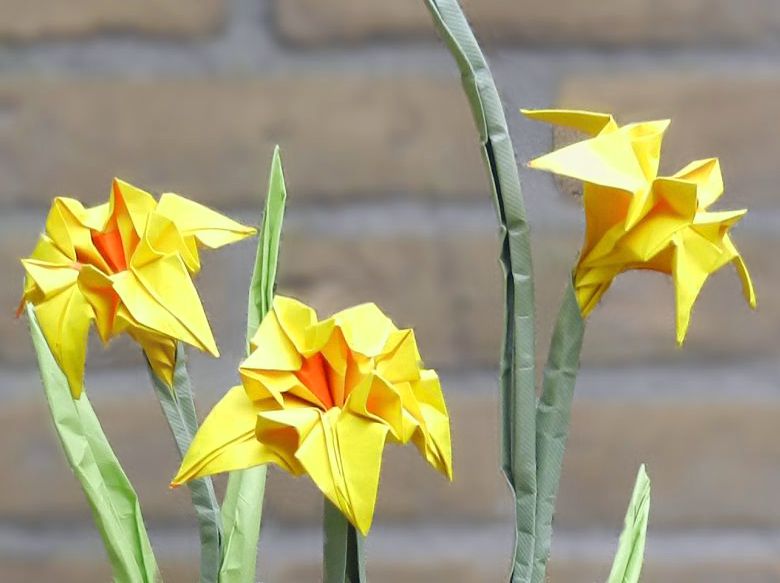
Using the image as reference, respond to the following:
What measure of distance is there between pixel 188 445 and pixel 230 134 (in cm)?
17

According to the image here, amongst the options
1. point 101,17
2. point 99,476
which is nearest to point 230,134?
point 101,17

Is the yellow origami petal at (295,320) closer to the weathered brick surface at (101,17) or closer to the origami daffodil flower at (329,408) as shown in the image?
the origami daffodil flower at (329,408)

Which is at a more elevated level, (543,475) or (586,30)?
(586,30)

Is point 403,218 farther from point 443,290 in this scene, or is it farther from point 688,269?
point 688,269

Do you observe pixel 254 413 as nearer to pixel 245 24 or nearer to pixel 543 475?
pixel 543 475

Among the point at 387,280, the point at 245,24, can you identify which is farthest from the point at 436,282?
the point at 245,24

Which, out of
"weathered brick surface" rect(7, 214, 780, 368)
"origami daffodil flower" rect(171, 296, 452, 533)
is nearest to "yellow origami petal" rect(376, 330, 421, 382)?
"origami daffodil flower" rect(171, 296, 452, 533)

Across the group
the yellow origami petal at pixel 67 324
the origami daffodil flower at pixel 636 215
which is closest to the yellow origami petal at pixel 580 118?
the origami daffodil flower at pixel 636 215

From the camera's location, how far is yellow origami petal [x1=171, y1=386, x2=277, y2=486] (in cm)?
18

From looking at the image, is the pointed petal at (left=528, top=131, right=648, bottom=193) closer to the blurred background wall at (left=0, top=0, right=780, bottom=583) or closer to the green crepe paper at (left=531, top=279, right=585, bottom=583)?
the green crepe paper at (left=531, top=279, right=585, bottom=583)

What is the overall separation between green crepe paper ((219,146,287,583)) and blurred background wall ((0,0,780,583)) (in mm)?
90

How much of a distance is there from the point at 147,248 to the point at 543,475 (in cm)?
10

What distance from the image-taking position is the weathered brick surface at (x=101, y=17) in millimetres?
363

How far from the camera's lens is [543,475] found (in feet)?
0.71
